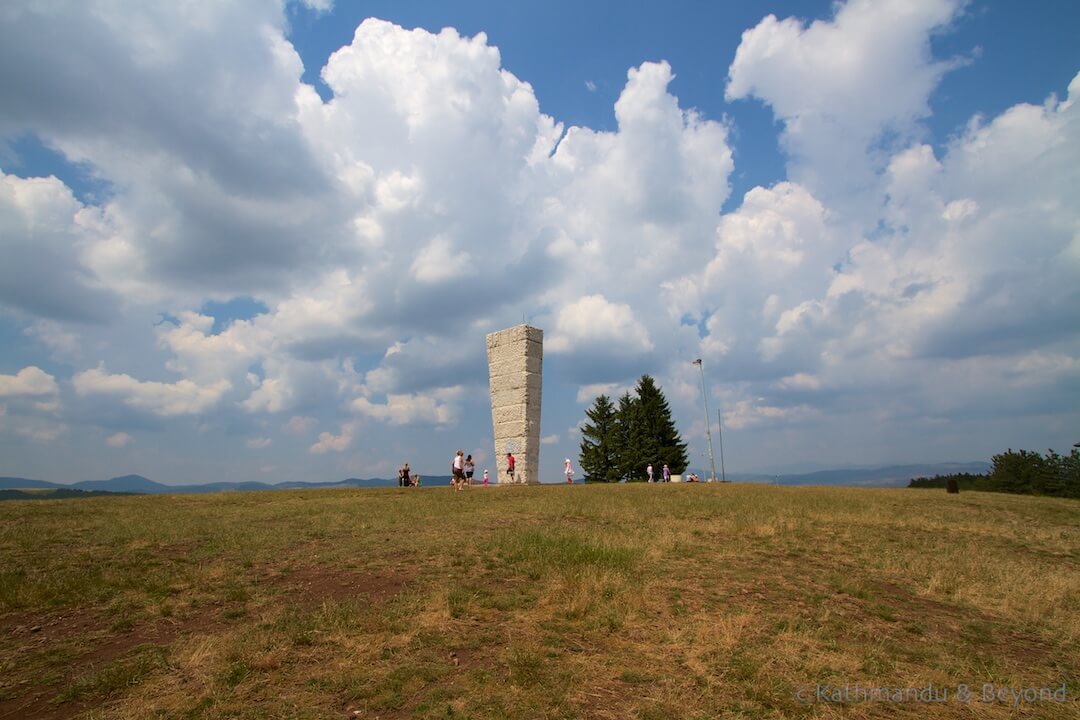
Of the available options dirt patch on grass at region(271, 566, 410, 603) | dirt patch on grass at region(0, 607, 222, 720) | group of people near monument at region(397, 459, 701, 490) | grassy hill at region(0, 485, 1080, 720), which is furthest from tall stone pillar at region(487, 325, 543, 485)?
dirt patch on grass at region(0, 607, 222, 720)

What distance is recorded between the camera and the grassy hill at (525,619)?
6.04 m

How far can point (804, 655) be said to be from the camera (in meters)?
7.26

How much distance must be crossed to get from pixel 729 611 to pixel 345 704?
599 centimetres

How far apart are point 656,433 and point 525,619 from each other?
46.7 m

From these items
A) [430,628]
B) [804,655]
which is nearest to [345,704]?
[430,628]

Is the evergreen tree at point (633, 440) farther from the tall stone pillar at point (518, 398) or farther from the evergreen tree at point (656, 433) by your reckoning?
the tall stone pillar at point (518, 398)

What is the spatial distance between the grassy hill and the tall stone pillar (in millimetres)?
15861

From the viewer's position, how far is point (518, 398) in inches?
1270

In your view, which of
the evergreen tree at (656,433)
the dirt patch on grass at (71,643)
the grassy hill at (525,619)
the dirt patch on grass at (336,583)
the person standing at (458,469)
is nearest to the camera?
the dirt patch on grass at (71,643)

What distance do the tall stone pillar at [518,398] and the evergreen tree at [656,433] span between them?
22471 mm

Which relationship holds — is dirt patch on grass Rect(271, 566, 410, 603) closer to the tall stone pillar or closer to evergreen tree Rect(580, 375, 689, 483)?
the tall stone pillar

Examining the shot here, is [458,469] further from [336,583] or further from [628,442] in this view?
[628,442]

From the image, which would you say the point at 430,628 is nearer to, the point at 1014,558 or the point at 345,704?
the point at 345,704

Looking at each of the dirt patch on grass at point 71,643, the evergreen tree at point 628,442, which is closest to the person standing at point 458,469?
the dirt patch on grass at point 71,643
